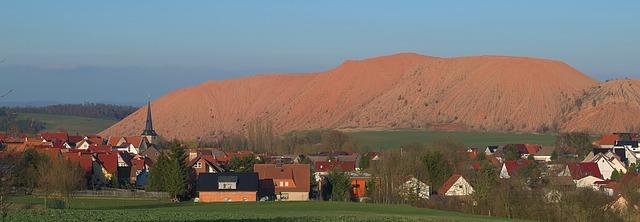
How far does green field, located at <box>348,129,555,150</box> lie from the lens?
116912 millimetres

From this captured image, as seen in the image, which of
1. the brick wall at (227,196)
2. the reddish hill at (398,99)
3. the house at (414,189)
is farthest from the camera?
the reddish hill at (398,99)

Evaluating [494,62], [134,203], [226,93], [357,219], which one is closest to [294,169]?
[134,203]

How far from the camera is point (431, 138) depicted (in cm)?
12000

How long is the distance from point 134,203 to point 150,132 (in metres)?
68.3

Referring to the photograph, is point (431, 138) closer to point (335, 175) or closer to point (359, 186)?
point (359, 186)

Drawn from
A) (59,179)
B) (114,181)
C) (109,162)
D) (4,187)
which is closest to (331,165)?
(109,162)

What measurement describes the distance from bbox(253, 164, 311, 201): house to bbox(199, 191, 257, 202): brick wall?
2761 millimetres

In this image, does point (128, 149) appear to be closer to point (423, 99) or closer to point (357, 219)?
point (423, 99)

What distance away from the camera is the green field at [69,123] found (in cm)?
17320

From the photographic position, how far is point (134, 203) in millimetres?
58438

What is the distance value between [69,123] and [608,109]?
85781 millimetres

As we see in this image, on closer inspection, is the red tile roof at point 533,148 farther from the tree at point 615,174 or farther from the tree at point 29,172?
the tree at point 29,172

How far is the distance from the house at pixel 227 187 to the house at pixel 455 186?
11.0 meters

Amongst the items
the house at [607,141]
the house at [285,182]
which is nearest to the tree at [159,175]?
the house at [285,182]
